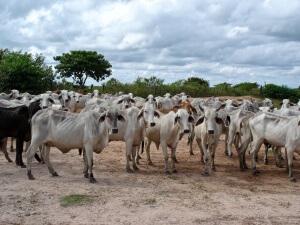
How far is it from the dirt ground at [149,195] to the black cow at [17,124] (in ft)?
2.24

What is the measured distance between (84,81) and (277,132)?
3346cm

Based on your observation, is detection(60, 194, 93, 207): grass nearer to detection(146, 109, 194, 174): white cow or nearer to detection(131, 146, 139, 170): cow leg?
detection(131, 146, 139, 170): cow leg

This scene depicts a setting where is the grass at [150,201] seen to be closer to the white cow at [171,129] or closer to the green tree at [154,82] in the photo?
the white cow at [171,129]

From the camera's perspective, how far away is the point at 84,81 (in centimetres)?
4212

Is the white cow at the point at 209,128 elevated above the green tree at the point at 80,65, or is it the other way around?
the green tree at the point at 80,65

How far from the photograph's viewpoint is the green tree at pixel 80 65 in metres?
39.8

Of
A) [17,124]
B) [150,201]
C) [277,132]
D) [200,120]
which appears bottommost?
[150,201]

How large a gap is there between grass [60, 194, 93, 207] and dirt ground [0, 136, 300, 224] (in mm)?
114

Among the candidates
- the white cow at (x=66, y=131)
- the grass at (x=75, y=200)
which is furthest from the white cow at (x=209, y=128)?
the grass at (x=75, y=200)

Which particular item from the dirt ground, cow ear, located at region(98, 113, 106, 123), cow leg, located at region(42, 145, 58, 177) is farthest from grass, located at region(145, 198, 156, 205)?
cow leg, located at region(42, 145, 58, 177)

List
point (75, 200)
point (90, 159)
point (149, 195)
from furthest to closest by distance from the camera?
1. point (90, 159)
2. point (149, 195)
3. point (75, 200)

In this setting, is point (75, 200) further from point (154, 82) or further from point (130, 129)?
point (154, 82)

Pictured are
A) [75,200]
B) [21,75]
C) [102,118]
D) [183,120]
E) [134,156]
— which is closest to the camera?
[75,200]

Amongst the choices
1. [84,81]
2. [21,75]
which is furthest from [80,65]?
[21,75]
